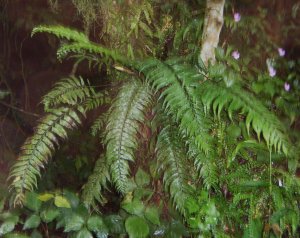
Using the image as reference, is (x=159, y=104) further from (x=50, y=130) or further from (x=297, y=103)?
(x=297, y=103)

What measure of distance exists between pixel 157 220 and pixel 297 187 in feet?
2.50

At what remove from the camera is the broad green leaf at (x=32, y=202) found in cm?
227

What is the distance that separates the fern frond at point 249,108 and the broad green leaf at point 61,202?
36.1 inches

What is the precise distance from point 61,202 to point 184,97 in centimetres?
89

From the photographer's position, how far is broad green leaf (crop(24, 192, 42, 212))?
89.2 inches

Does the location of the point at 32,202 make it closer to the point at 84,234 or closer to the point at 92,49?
the point at 84,234

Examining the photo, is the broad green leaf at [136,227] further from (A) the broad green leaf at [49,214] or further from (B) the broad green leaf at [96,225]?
→ (A) the broad green leaf at [49,214]

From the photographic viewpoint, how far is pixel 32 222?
222 cm

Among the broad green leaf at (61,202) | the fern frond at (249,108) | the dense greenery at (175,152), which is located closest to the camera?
the fern frond at (249,108)

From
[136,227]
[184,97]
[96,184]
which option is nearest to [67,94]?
[96,184]

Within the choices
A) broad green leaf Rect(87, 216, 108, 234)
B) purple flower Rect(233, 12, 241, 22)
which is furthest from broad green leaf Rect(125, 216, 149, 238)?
purple flower Rect(233, 12, 241, 22)

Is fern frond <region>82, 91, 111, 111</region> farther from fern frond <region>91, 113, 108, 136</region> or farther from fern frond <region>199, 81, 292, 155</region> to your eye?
fern frond <region>199, 81, 292, 155</region>

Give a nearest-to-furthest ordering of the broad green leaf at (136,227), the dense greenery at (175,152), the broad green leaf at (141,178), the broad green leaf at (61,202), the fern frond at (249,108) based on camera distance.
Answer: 1. the fern frond at (249,108)
2. the dense greenery at (175,152)
3. the broad green leaf at (136,227)
4. the broad green leaf at (61,202)
5. the broad green leaf at (141,178)

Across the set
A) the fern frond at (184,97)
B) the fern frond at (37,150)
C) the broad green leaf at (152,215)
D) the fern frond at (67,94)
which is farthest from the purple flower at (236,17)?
the broad green leaf at (152,215)
